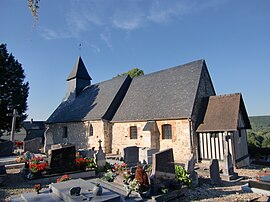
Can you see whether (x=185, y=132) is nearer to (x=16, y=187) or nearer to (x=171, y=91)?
(x=171, y=91)

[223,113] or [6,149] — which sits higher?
[223,113]

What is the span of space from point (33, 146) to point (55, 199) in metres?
13.1

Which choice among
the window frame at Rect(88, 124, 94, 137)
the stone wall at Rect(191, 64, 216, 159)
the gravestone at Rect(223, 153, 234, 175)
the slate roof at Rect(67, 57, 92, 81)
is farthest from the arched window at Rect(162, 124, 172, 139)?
the slate roof at Rect(67, 57, 92, 81)

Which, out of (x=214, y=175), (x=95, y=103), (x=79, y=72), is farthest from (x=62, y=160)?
(x=79, y=72)

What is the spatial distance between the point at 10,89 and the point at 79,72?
8.09 metres

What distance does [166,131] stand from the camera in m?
14.7

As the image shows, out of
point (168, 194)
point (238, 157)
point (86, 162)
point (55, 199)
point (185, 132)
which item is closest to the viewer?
point (55, 199)

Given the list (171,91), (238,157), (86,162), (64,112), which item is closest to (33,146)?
(64,112)

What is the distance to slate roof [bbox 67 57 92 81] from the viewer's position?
2635 cm

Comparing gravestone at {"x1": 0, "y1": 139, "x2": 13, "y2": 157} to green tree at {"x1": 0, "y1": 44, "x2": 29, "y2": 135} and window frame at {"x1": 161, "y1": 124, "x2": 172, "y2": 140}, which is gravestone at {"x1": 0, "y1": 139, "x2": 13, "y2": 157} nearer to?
green tree at {"x1": 0, "y1": 44, "x2": 29, "y2": 135}

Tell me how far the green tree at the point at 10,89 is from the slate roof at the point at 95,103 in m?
3.94

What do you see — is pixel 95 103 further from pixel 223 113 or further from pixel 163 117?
pixel 223 113

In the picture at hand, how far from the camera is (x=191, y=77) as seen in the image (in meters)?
15.6

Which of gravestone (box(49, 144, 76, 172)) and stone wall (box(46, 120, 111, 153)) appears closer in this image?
gravestone (box(49, 144, 76, 172))
